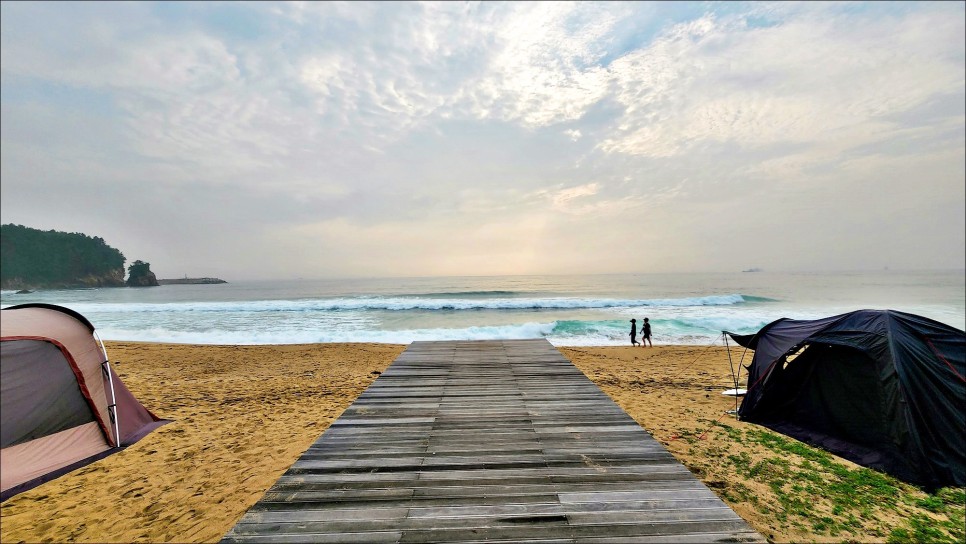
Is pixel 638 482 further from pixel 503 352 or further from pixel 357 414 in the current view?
pixel 503 352

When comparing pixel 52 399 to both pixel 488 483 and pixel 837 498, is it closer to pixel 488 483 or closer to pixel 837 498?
pixel 488 483

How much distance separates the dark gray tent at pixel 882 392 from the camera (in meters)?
5.62

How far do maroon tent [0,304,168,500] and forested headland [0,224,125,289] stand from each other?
3720 inches

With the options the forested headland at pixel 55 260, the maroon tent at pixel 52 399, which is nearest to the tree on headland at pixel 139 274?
the forested headland at pixel 55 260

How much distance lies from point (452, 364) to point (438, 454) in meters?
4.85

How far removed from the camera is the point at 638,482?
348 centimetres

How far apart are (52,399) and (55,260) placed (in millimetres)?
113186

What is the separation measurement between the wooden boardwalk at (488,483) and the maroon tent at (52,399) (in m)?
4.46

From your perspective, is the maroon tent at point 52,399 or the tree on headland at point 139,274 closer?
the maroon tent at point 52,399

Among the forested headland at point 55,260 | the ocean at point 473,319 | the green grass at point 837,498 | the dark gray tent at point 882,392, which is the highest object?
the forested headland at point 55,260

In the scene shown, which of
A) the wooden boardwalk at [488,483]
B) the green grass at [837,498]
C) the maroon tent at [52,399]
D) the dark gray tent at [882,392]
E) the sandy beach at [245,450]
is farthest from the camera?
the dark gray tent at [882,392]

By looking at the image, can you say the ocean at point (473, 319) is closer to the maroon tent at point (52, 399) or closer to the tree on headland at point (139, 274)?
the maroon tent at point (52, 399)

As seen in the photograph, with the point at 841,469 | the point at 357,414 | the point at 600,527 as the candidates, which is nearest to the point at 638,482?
the point at 600,527

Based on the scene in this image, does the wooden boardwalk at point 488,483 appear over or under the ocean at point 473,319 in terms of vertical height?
over
